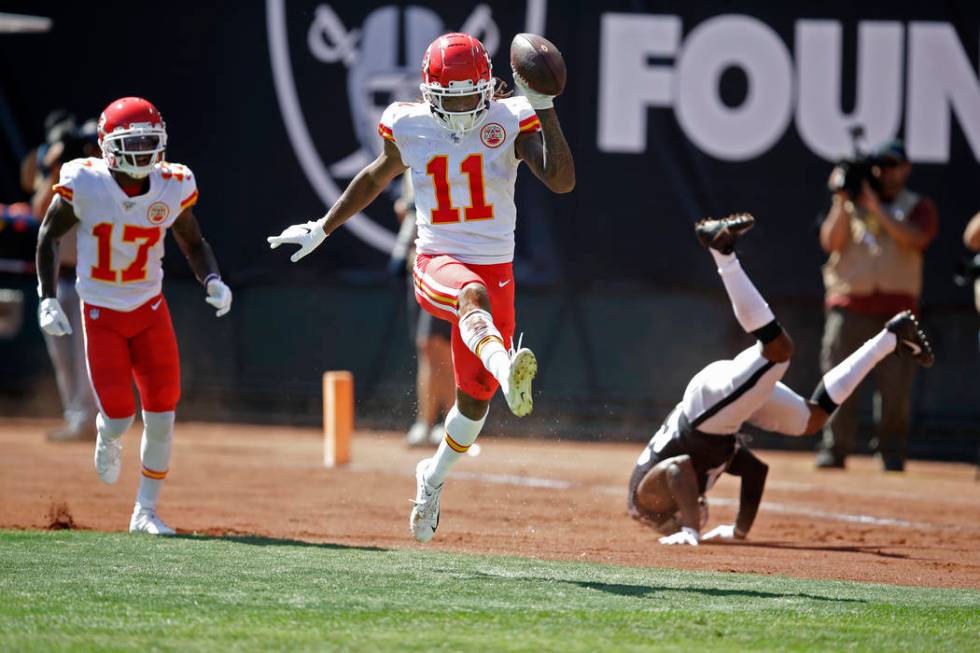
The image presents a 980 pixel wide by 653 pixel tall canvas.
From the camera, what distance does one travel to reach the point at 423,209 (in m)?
6.75

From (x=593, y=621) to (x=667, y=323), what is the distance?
8.18 m

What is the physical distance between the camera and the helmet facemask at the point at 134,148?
7.04 meters

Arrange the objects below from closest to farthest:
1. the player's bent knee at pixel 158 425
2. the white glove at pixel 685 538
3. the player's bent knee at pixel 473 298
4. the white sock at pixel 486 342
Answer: the white sock at pixel 486 342 < the player's bent knee at pixel 473 298 < the player's bent knee at pixel 158 425 < the white glove at pixel 685 538

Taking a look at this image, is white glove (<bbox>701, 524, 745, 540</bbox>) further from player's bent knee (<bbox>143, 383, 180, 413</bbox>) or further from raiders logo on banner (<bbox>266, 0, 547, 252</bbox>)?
raiders logo on banner (<bbox>266, 0, 547, 252</bbox>)

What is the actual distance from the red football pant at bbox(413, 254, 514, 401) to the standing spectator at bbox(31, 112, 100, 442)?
5.49 metres

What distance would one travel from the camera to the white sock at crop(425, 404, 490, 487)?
6.72m

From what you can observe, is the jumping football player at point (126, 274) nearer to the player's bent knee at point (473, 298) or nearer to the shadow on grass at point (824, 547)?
the player's bent knee at point (473, 298)

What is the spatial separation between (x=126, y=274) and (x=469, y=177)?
1891mm

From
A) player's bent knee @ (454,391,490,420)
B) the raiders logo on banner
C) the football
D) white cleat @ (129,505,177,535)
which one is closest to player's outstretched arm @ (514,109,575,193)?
the football

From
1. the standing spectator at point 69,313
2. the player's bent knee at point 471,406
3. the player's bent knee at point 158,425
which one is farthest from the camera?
the standing spectator at point 69,313

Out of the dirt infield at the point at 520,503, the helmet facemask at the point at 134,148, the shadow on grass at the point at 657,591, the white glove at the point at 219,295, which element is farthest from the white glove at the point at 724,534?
the helmet facemask at the point at 134,148

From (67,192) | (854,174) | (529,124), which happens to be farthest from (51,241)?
(854,174)

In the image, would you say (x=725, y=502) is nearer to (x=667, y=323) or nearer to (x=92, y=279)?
(x=667, y=323)

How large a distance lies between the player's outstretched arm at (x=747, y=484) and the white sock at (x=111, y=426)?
310 cm
